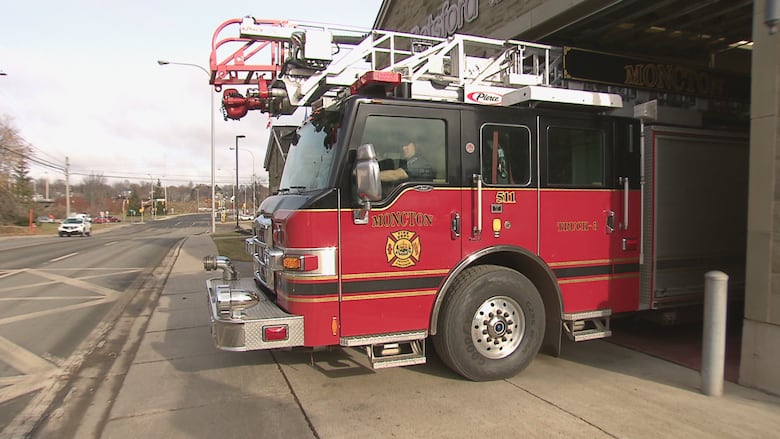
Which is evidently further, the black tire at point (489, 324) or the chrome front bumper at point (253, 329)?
the black tire at point (489, 324)

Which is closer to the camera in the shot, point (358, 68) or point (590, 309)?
point (590, 309)

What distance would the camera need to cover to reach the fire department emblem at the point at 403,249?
4.17m

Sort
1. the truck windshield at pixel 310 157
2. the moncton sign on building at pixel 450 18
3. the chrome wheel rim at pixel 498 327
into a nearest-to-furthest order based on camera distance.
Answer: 1. the truck windshield at pixel 310 157
2. the chrome wheel rim at pixel 498 327
3. the moncton sign on building at pixel 450 18

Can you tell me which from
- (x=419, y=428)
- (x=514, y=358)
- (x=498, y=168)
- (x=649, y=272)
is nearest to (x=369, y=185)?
(x=498, y=168)

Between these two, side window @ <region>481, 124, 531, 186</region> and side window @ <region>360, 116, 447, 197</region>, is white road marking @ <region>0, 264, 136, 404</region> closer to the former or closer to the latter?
side window @ <region>360, 116, 447, 197</region>

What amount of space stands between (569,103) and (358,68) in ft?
7.65

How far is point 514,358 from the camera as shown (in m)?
4.54

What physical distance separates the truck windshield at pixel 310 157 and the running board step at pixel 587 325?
267 centimetres

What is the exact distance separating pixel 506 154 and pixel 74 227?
140ft

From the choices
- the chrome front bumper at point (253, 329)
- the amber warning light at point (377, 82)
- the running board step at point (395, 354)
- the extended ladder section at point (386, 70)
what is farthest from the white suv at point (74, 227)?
the running board step at point (395, 354)

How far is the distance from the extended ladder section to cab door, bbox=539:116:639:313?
1.17 ft

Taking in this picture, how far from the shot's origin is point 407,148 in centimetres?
428

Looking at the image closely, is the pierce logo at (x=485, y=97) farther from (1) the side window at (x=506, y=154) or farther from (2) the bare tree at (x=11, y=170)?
(2) the bare tree at (x=11, y=170)

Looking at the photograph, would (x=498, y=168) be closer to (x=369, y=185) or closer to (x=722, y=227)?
(x=369, y=185)
